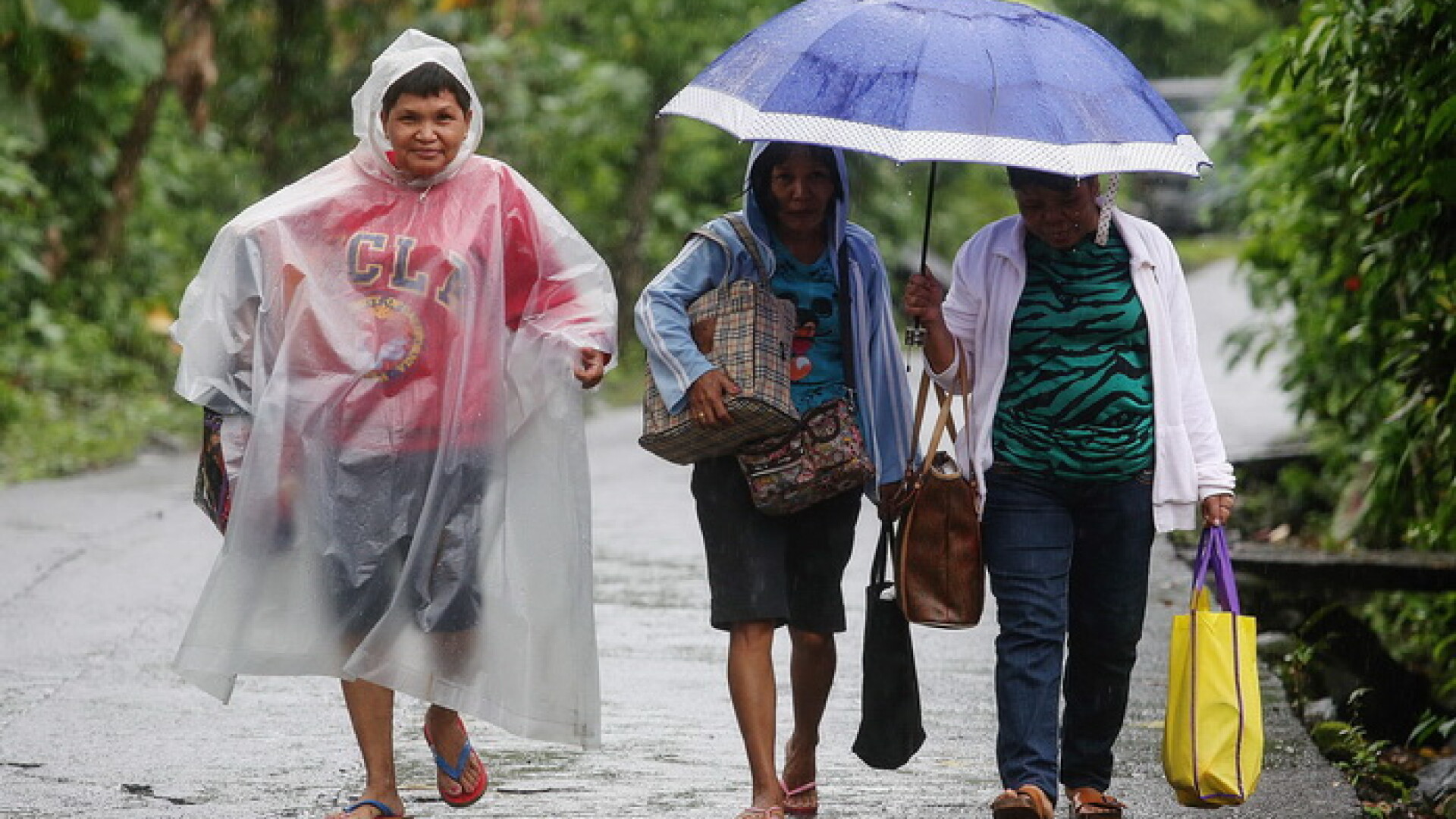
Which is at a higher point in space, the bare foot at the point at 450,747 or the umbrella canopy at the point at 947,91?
the umbrella canopy at the point at 947,91

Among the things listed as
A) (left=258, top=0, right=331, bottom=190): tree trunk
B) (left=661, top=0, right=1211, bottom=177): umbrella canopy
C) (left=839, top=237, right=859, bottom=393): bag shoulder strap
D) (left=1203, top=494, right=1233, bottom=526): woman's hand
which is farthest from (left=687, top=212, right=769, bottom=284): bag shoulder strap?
(left=258, top=0, right=331, bottom=190): tree trunk

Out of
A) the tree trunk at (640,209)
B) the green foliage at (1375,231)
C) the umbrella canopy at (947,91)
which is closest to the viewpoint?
the umbrella canopy at (947,91)

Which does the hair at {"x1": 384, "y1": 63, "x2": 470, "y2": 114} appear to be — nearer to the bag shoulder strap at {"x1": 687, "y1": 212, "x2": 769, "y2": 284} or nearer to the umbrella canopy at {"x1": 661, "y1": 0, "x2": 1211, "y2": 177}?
the umbrella canopy at {"x1": 661, "y1": 0, "x2": 1211, "y2": 177}

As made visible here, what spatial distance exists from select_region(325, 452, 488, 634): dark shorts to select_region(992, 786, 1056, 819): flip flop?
1314 millimetres

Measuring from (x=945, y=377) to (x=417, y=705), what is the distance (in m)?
2.40

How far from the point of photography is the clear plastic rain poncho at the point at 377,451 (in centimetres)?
502

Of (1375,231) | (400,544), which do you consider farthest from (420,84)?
(1375,231)

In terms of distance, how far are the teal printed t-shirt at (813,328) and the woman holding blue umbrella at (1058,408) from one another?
0.22 metres

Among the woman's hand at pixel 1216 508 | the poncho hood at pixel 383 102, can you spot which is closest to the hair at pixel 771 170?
the poncho hood at pixel 383 102

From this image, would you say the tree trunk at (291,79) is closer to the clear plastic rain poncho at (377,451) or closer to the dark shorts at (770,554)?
the clear plastic rain poncho at (377,451)

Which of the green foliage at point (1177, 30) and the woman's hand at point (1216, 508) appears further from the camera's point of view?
the green foliage at point (1177, 30)

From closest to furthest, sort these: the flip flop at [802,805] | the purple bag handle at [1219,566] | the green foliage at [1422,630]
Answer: the purple bag handle at [1219,566] < the flip flop at [802,805] < the green foliage at [1422,630]

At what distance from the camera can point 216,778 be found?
5.61 m

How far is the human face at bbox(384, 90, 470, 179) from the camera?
503 cm
